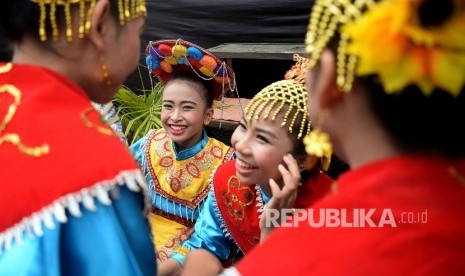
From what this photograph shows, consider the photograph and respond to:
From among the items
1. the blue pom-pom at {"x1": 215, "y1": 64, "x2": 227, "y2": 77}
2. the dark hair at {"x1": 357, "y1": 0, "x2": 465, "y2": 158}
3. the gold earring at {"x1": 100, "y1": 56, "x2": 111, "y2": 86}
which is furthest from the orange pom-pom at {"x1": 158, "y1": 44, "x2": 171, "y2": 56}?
the dark hair at {"x1": 357, "y1": 0, "x2": 465, "y2": 158}

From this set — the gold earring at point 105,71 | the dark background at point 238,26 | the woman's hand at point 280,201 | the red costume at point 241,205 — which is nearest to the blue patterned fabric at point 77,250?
the gold earring at point 105,71

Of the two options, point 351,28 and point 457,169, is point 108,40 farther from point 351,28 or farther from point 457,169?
point 457,169

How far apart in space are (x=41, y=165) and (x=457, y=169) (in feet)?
2.68

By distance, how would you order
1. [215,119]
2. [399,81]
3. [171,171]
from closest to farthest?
[399,81]
[171,171]
[215,119]

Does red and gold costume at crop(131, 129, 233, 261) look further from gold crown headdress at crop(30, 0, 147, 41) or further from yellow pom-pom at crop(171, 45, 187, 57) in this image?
gold crown headdress at crop(30, 0, 147, 41)

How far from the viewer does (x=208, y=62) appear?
2.89 meters

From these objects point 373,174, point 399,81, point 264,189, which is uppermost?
point 399,81

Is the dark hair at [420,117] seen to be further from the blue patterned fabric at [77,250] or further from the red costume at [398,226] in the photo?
the blue patterned fabric at [77,250]

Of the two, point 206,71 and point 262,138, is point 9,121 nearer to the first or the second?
point 262,138

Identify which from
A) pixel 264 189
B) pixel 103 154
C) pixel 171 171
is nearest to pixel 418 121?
pixel 103 154

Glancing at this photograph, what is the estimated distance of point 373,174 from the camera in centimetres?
107

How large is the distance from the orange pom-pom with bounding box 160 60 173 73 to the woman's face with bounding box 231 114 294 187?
930 millimetres

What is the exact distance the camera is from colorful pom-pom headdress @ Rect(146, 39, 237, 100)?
285 centimetres

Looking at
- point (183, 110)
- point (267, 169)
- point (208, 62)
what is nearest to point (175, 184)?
point (183, 110)
